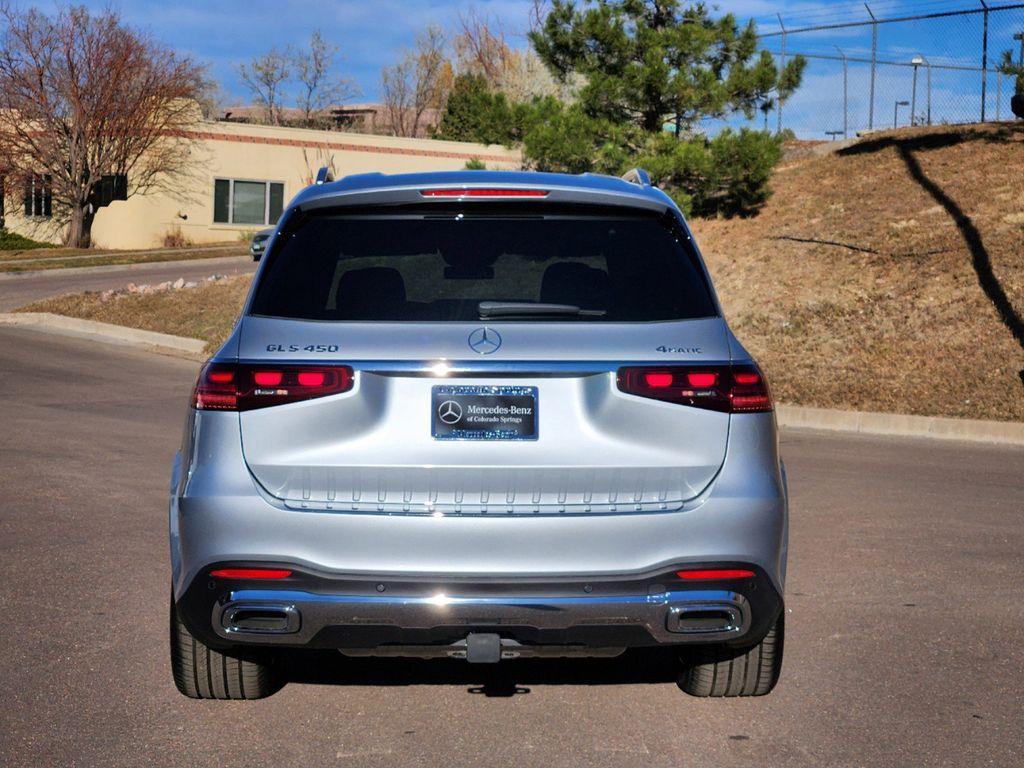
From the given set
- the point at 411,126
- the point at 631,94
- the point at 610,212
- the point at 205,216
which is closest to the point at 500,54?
the point at 411,126

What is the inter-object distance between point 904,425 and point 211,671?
412 inches

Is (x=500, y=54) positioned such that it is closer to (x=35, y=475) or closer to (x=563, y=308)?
(x=35, y=475)

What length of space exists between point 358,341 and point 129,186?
135 ft

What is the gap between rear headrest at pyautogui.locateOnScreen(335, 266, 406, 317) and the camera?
444cm

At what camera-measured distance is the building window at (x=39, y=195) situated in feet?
138

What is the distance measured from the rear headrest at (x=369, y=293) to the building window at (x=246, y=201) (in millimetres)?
40255

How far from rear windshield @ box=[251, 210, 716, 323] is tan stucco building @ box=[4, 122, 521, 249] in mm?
38348

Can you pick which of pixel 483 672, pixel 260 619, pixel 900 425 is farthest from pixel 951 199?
pixel 260 619

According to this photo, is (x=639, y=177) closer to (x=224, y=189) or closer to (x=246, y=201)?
(x=224, y=189)

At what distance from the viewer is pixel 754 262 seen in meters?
22.6

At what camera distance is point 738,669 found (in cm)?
492

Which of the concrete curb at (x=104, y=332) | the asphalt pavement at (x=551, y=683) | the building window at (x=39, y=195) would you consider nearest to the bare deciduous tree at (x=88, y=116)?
the building window at (x=39, y=195)

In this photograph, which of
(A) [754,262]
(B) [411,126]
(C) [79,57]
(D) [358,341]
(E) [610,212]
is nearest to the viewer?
(D) [358,341]

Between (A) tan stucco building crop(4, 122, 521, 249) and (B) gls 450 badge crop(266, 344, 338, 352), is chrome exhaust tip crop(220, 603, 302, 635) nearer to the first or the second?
(B) gls 450 badge crop(266, 344, 338, 352)
